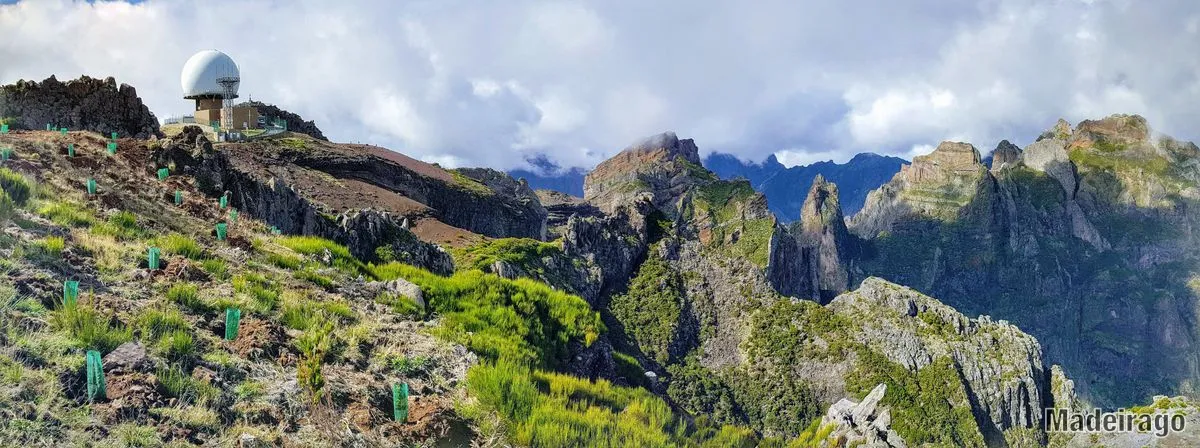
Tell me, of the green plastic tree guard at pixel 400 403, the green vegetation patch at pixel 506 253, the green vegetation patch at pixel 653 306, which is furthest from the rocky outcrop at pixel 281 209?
the green vegetation patch at pixel 653 306

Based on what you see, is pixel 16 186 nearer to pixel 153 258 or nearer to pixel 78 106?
pixel 153 258

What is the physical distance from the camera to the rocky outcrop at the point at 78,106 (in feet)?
116

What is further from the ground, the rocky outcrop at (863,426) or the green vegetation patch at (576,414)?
the green vegetation patch at (576,414)

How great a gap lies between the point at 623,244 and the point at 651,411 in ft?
304

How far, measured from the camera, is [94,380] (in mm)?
5770

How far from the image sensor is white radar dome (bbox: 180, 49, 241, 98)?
200 feet

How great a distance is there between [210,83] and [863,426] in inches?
2621

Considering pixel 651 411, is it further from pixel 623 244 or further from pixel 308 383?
pixel 623 244

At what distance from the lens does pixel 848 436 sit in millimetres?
10539

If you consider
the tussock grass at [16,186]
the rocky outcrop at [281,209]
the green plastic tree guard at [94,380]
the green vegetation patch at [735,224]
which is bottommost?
the green plastic tree guard at [94,380]

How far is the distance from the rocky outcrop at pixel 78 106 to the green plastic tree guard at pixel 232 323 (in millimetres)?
33809

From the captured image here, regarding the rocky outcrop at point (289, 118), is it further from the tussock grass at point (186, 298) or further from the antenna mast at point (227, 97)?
the tussock grass at point (186, 298)

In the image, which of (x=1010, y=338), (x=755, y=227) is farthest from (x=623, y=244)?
(x=1010, y=338)

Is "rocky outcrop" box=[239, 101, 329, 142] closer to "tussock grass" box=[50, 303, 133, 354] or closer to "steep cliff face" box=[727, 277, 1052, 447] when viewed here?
"steep cliff face" box=[727, 277, 1052, 447]
